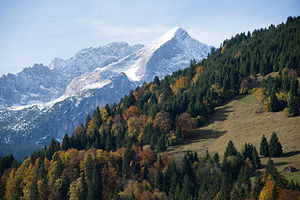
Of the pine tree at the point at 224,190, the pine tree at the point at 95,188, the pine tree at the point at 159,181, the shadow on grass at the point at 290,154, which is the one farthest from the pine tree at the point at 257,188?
the pine tree at the point at 95,188

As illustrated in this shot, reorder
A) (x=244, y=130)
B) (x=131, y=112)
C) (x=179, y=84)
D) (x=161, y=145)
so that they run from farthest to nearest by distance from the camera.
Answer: (x=179, y=84)
(x=131, y=112)
(x=161, y=145)
(x=244, y=130)

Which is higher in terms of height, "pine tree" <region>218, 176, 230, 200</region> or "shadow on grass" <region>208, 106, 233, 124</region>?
"shadow on grass" <region>208, 106, 233, 124</region>

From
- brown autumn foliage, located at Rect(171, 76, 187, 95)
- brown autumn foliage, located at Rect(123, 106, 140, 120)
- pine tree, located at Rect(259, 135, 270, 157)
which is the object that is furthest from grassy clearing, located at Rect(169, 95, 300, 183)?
brown autumn foliage, located at Rect(123, 106, 140, 120)

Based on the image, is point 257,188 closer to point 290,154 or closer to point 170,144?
point 290,154

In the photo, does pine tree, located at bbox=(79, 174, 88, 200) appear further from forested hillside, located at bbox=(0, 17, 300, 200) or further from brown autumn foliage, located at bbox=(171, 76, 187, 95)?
brown autumn foliage, located at bbox=(171, 76, 187, 95)

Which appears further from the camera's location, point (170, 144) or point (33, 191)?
point (170, 144)

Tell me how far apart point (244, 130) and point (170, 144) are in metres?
30.5

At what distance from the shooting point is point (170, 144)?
413 ft

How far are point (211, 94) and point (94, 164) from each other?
70254 millimetres

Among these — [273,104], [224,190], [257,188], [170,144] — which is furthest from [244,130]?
[257,188]

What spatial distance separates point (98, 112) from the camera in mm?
170625

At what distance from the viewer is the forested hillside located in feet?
289

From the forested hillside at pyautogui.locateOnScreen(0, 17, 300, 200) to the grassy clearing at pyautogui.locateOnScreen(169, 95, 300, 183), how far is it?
16.5ft

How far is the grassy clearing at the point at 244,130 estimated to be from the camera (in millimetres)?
94350
